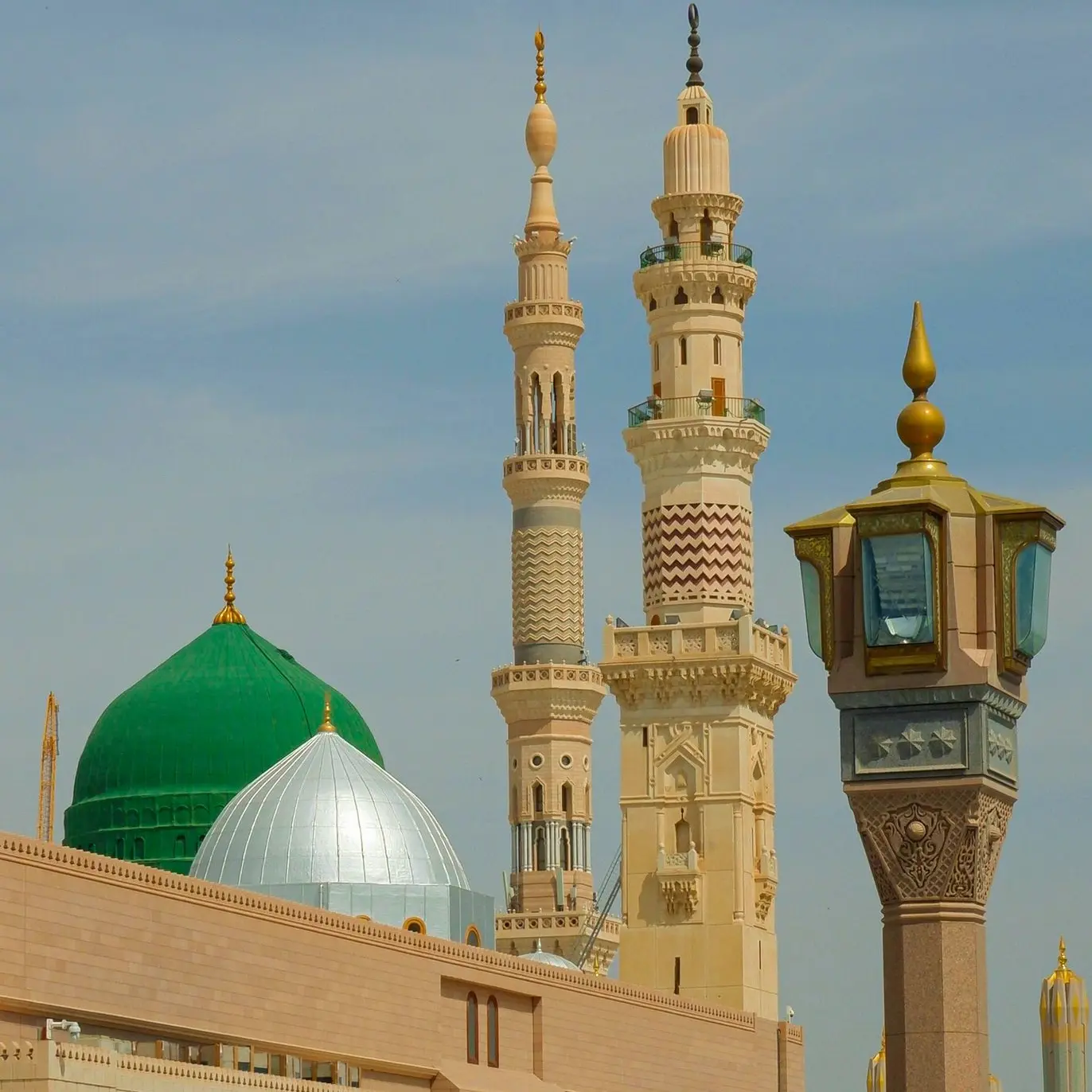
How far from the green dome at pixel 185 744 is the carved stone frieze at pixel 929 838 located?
104 feet

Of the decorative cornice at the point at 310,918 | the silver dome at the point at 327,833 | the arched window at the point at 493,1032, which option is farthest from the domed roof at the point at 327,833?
the arched window at the point at 493,1032

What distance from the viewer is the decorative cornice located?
2570 cm

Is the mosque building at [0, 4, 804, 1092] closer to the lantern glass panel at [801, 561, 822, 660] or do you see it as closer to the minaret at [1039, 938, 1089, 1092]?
the lantern glass panel at [801, 561, 822, 660]

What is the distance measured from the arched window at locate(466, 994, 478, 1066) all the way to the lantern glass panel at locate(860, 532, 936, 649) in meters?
22.0

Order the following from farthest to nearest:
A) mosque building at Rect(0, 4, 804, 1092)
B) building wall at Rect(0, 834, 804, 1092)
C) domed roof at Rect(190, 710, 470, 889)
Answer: domed roof at Rect(190, 710, 470, 889)
mosque building at Rect(0, 4, 804, 1092)
building wall at Rect(0, 834, 804, 1092)

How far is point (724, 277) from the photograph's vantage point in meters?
44.3

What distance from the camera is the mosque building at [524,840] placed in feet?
90.3

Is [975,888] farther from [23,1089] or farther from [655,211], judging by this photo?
[655,211]

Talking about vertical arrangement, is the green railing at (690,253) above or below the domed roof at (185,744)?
above

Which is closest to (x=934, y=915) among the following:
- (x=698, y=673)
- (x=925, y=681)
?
(x=925, y=681)

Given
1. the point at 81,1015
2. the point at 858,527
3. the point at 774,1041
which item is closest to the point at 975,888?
the point at 858,527

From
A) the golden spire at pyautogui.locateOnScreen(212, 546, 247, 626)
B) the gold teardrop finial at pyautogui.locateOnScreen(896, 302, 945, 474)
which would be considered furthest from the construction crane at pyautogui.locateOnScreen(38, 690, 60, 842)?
the gold teardrop finial at pyautogui.locateOnScreen(896, 302, 945, 474)

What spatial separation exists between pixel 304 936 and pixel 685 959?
44.7ft

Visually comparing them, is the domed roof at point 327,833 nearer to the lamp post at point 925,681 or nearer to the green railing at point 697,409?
the green railing at point 697,409
